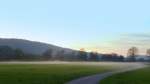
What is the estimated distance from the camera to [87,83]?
44.1 m

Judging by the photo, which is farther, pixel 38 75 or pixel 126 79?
pixel 38 75

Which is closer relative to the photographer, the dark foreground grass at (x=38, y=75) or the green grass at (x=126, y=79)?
the dark foreground grass at (x=38, y=75)

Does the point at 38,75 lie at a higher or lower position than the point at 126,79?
higher

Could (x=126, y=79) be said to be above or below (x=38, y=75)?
below

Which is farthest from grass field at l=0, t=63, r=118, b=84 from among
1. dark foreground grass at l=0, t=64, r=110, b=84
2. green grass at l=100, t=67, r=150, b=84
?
green grass at l=100, t=67, r=150, b=84

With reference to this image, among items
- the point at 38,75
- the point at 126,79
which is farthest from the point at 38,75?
the point at 126,79

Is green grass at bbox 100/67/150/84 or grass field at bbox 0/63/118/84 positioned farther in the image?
green grass at bbox 100/67/150/84

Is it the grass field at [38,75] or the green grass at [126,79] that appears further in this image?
the green grass at [126,79]

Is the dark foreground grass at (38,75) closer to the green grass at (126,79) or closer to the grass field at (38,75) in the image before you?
the grass field at (38,75)

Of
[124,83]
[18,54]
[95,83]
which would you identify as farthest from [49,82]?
[18,54]

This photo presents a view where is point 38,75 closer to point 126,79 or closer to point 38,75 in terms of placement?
point 38,75

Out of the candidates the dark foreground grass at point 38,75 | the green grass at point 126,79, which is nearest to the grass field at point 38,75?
the dark foreground grass at point 38,75

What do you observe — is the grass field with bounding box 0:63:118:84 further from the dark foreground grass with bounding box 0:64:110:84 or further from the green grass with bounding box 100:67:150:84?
the green grass with bounding box 100:67:150:84

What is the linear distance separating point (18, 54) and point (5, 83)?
5915 inches
